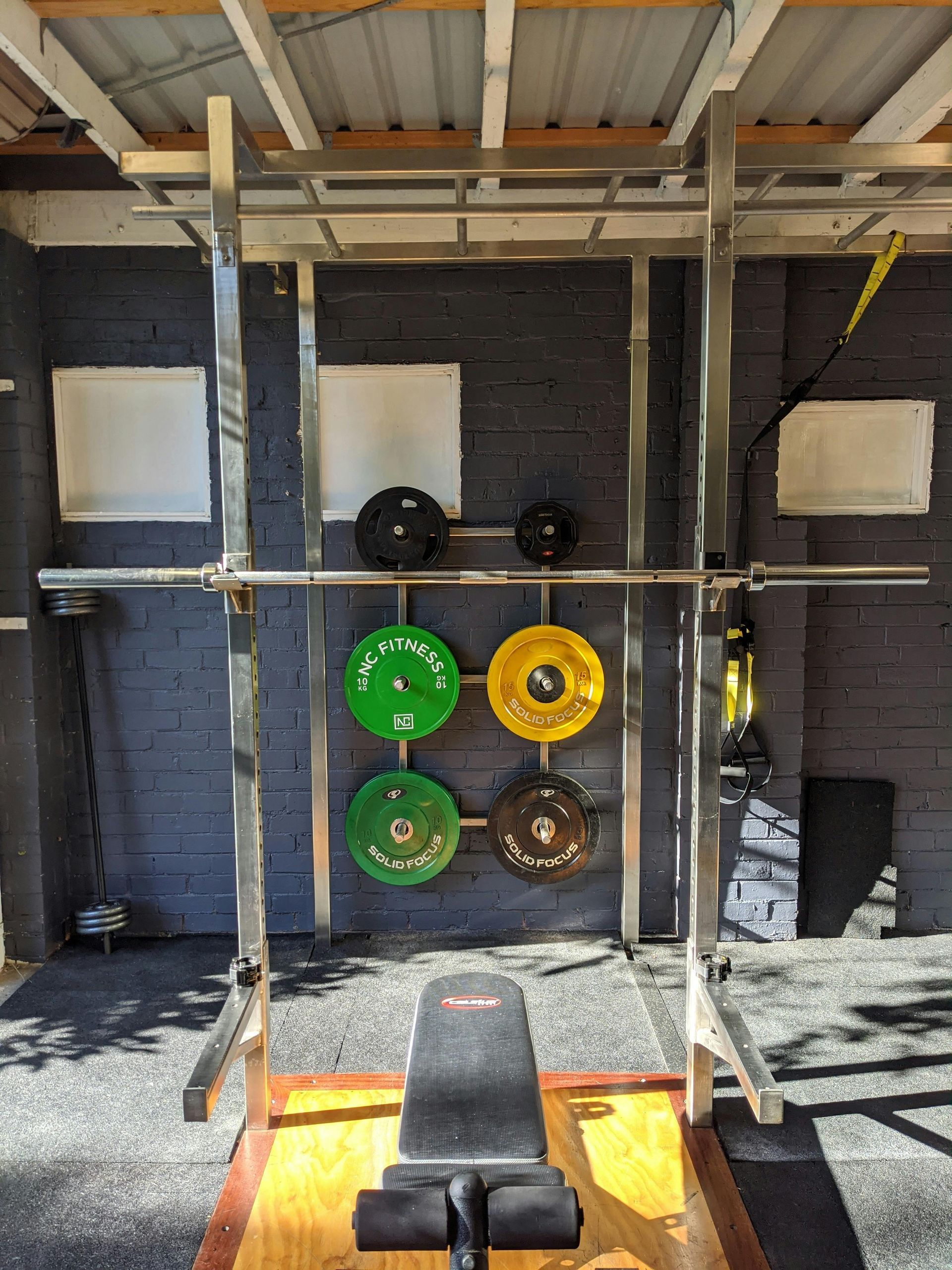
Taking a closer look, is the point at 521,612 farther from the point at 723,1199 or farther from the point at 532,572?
the point at 723,1199

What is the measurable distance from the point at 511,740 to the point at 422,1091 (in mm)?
1918

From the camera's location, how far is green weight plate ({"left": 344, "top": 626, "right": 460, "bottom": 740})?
3.43 meters

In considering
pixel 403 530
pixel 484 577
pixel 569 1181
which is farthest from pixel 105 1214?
pixel 403 530

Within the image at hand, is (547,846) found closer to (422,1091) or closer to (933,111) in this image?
(422,1091)

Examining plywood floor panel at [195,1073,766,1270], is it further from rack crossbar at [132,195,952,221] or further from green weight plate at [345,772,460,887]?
rack crossbar at [132,195,952,221]

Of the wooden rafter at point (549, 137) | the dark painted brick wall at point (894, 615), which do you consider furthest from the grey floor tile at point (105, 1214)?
the wooden rafter at point (549, 137)

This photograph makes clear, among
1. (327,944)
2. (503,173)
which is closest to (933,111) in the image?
(503,173)

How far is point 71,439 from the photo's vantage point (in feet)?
11.8

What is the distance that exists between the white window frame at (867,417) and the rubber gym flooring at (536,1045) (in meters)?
1.83

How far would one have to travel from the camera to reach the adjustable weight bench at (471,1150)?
4.83 ft

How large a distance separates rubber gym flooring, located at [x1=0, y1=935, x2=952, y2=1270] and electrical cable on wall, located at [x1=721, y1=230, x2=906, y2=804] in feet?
2.43

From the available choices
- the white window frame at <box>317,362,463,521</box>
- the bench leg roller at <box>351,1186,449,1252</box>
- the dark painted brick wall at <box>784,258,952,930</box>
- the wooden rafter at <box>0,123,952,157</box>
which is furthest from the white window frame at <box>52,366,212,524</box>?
the bench leg roller at <box>351,1186,449,1252</box>

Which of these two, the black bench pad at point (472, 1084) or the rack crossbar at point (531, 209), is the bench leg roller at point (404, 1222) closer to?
the black bench pad at point (472, 1084)

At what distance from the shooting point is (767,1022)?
10.00 feet
